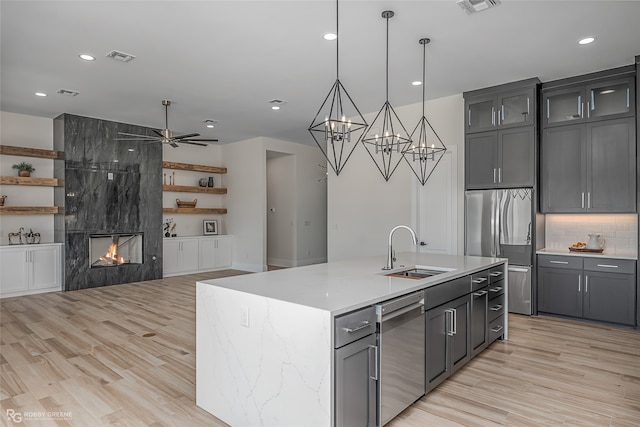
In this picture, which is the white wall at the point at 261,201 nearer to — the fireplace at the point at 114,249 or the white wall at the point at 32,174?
the fireplace at the point at 114,249

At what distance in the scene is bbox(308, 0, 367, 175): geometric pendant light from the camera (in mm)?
3012

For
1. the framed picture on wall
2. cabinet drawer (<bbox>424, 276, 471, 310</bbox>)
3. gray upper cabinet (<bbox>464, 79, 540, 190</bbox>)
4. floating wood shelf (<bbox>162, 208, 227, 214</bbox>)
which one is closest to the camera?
cabinet drawer (<bbox>424, 276, 471, 310</bbox>)

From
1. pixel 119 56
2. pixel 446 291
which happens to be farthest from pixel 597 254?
pixel 119 56

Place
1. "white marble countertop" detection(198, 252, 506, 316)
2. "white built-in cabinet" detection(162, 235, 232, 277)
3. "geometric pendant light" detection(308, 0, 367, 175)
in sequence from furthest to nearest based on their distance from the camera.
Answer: "white built-in cabinet" detection(162, 235, 232, 277) < "geometric pendant light" detection(308, 0, 367, 175) < "white marble countertop" detection(198, 252, 506, 316)

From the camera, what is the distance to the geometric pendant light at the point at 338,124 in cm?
301

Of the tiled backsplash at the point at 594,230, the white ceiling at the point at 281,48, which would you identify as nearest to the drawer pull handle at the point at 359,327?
the white ceiling at the point at 281,48

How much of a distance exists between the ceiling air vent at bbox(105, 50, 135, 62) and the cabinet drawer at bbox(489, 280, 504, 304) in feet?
14.6

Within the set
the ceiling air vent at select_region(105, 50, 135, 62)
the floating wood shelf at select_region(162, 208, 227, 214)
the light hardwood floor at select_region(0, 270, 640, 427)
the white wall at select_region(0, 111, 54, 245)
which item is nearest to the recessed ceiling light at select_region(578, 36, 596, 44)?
the light hardwood floor at select_region(0, 270, 640, 427)

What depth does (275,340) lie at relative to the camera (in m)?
2.14

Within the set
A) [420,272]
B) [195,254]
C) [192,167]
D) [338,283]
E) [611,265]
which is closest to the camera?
[338,283]

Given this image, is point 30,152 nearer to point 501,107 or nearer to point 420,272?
point 420,272

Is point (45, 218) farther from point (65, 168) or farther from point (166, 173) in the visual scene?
point (166, 173)

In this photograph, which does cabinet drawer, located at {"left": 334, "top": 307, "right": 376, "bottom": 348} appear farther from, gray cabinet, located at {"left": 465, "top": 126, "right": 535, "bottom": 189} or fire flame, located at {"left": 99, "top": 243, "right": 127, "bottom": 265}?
fire flame, located at {"left": 99, "top": 243, "right": 127, "bottom": 265}

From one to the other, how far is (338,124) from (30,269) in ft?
19.9
